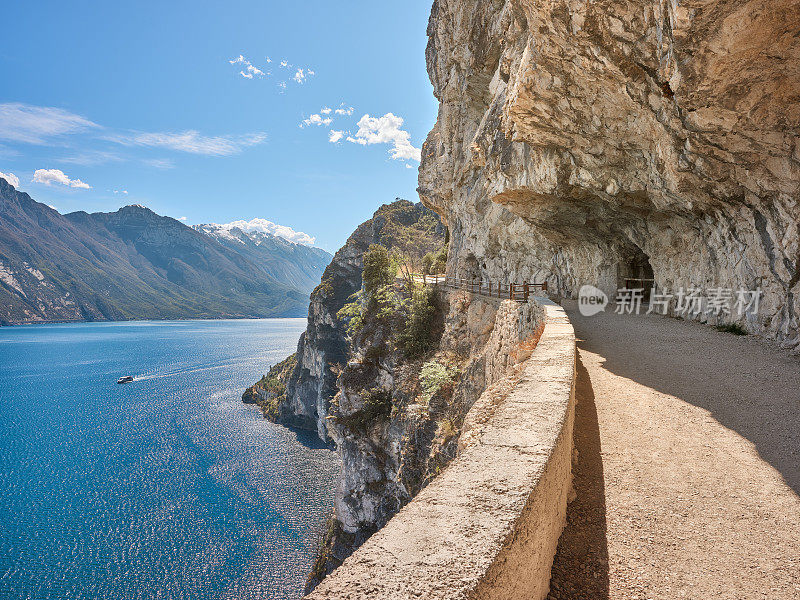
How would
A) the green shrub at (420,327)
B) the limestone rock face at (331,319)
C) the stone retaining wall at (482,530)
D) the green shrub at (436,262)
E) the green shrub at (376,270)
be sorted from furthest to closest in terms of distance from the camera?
the limestone rock face at (331,319)
the green shrub at (436,262)
the green shrub at (376,270)
the green shrub at (420,327)
the stone retaining wall at (482,530)

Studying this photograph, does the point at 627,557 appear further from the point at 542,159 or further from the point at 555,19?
the point at 542,159

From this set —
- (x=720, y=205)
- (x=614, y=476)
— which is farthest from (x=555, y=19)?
(x=614, y=476)

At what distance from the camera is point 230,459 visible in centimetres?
5203

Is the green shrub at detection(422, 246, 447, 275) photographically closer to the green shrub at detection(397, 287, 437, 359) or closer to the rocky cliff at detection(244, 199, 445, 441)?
the rocky cliff at detection(244, 199, 445, 441)

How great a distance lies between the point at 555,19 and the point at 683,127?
186 inches

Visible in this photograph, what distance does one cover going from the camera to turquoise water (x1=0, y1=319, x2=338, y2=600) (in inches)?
1240

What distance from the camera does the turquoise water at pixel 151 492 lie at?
103 ft

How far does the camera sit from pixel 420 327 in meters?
23.6

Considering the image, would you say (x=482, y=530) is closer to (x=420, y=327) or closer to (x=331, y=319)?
(x=420, y=327)

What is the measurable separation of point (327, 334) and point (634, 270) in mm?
55691

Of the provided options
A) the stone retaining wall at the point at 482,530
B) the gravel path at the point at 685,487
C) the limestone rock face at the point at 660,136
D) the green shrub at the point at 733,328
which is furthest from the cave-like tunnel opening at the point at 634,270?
the stone retaining wall at the point at 482,530

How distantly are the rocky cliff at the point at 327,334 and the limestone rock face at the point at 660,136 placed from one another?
44.3 metres

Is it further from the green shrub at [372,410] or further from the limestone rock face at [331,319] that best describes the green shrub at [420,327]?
the limestone rock face at [331,319]

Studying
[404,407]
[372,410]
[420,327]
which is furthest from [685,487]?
[372,410]
